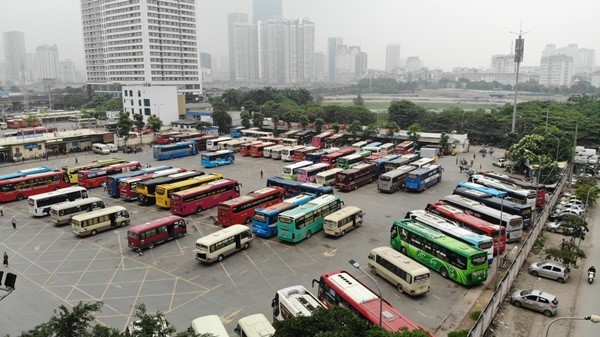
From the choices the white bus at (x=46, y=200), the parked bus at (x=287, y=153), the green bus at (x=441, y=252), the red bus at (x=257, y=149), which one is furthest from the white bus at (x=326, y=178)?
the white bus at (x=46, y=200)

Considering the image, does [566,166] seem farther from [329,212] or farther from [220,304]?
[220,304]

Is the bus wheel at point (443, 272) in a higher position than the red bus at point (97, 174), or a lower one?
lower

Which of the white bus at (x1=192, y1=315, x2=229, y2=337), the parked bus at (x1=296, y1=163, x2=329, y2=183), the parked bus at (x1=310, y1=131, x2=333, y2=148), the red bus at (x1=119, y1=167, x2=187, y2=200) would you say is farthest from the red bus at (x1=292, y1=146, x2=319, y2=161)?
the white bus at (x1=192, y1=315, x2=229, y2=337)

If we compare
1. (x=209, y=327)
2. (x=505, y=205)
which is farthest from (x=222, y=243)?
(x=505, y=205)

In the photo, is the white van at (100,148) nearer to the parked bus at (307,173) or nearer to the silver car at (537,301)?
the parked bus at (307,173)

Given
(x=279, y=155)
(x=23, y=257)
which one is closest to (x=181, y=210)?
(x=23, y=257)

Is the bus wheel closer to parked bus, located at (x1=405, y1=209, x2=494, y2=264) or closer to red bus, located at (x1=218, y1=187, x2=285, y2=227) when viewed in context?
parked bus, located at (x1=405, y1=209, x2=494, y2=264)

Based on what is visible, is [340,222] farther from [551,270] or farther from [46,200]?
[46,200]
